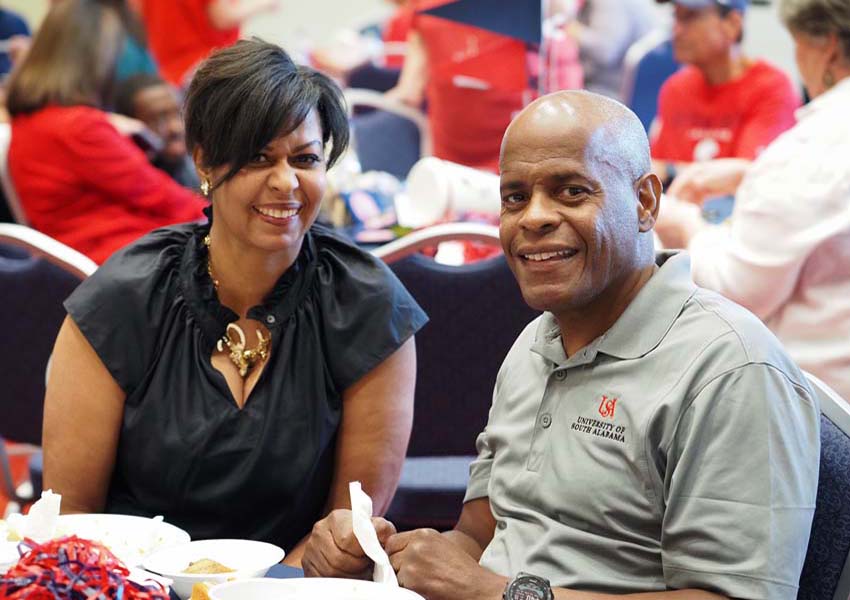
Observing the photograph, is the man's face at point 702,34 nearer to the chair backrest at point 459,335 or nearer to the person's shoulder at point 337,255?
the chair backrest at point 459,335

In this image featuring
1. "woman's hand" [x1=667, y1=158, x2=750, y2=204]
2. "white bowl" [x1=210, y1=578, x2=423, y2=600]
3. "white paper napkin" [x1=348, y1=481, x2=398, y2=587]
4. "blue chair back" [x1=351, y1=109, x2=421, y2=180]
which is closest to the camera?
"white bowl" [x1=210, y1=578, x2=423, y2=600]

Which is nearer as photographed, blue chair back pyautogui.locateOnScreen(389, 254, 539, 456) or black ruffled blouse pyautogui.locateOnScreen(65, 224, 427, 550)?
black ruffled blouse pyautogui.locateOnScreen(65, 224, 427, 550)

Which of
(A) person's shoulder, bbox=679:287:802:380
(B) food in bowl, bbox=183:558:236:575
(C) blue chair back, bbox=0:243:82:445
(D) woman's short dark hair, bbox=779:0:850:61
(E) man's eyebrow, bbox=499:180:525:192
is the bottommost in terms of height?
(C) blue chair back, bbox=0:243:82:445

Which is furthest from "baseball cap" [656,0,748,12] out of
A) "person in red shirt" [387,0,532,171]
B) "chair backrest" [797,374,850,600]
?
"chair backrest" [797,374,850,600]

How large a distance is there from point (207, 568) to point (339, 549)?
16cm

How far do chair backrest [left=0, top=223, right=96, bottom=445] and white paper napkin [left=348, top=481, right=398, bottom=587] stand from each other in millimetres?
1367

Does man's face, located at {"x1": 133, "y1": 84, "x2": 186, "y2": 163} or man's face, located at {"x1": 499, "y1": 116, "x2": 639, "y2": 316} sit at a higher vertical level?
man's face, located at {"x1": 499, "y1": 116, "x2": 639, "y2": 316}

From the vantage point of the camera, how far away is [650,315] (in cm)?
154

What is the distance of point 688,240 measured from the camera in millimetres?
3096

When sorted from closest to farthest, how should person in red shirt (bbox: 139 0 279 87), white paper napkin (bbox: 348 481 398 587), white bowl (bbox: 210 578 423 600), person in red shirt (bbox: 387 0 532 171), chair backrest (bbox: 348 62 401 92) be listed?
white bowl (bbox: 210 578 423 600), white paper napkin (bbox: 348 481 398 587), person in red shirt (bbox: 387 0 532 171), person in red shirt (bbox: 139 0 279 87), chair backrest (bbox: 348 62 401 92)

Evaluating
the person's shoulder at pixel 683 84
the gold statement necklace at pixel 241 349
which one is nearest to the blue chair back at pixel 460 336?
the gold statement necklace at pixel 241 349

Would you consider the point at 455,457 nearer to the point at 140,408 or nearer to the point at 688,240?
the point at 688,240

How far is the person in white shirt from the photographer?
2.55 metres

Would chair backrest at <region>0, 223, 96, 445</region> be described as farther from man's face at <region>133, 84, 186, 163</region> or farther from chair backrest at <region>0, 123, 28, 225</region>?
man's face at <region>133, 84, 186, 163</region>
